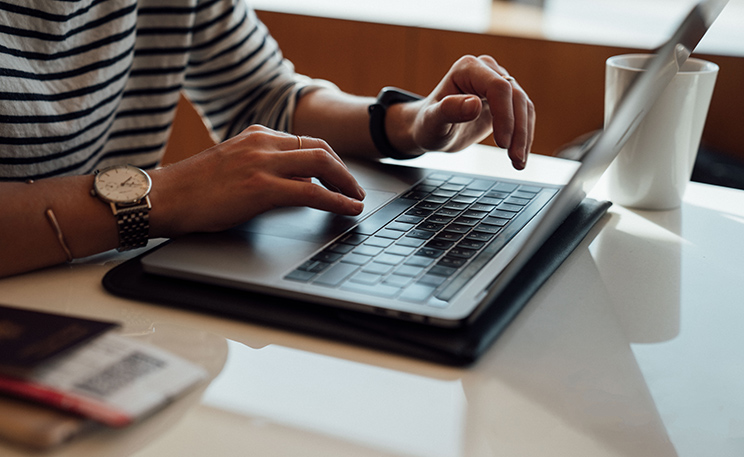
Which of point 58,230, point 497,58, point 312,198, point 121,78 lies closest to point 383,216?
point 312,198

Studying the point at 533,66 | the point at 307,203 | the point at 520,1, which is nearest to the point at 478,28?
the point at 533,66

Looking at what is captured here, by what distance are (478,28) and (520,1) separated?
43 centimetres

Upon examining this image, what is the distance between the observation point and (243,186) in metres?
0.62

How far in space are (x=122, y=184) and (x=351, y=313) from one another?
11.1 inches

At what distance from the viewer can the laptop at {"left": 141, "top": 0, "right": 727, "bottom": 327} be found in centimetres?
47

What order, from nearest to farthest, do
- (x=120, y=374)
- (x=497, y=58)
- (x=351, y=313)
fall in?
(x=120, y=374)
(x=351, y=313)
(x=497, y=58)

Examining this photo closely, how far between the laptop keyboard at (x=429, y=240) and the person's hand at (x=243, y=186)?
51 mm

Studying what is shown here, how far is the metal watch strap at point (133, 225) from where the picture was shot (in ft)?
1.99

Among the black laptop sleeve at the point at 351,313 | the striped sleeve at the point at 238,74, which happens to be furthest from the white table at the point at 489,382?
the striped sleeve at the point at 238,74

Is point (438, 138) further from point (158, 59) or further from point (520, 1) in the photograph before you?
point (520, 1)

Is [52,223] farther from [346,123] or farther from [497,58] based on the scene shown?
[497,58]

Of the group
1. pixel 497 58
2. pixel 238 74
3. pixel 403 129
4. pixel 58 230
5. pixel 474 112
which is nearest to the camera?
pixel 58 230

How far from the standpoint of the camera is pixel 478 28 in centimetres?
192

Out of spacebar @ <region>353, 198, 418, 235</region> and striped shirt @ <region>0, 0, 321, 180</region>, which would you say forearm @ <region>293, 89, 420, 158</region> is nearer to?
striped shirt @ <region>0, 0, 321, 180</region>
